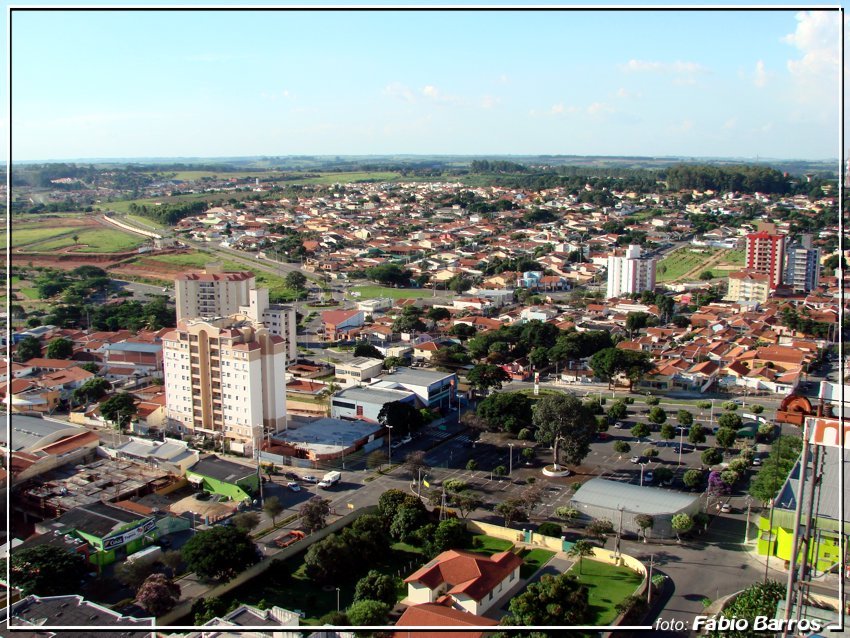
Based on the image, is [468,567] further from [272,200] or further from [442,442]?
[272,200]

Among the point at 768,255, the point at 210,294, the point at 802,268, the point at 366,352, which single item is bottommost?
the point at 366,352

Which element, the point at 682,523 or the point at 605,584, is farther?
the point at 682,523

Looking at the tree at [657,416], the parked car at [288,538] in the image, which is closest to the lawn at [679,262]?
the tree at [657,416]

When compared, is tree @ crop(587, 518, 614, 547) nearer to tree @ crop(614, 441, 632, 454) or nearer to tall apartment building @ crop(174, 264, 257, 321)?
tree @ crop(614, 441, 632, 454)

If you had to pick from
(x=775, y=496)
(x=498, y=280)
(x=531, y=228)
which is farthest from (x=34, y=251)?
(x=775, y=496)

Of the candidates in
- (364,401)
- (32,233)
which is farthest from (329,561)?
(32,233)

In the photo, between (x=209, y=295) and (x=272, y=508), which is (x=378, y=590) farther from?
(x=209, y=295)
